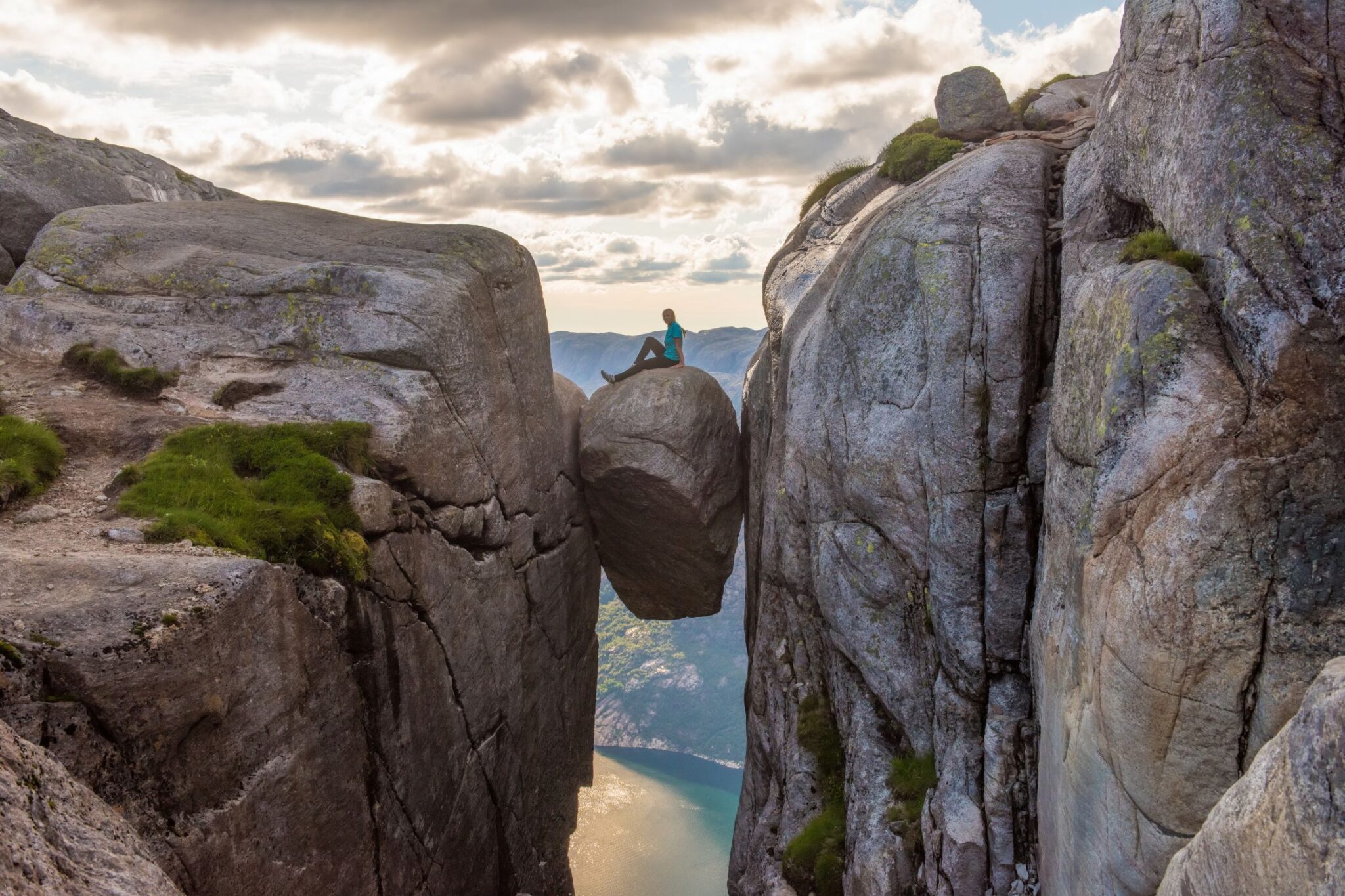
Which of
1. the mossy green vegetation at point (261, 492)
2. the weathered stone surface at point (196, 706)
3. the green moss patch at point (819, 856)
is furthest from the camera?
the green moss patch at point (819, 856)

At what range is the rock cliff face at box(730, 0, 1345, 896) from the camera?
9.18m

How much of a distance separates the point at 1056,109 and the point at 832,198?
20.8ft

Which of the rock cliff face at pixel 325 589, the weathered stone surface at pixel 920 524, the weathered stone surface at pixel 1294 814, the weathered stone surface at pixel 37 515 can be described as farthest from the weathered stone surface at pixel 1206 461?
the weathered stone surface at pixel 37 515

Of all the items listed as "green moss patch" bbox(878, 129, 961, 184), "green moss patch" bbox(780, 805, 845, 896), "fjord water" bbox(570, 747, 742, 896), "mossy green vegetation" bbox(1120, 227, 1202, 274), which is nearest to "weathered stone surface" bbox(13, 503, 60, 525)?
"green moss patch" bbox(780, 805, 845, 896)

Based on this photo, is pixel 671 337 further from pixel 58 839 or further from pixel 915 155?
pixel 58 839

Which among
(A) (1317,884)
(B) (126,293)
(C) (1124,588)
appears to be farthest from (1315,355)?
(B) (126,293)

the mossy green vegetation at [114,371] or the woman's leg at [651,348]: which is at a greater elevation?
the woman's leg at [651,348]

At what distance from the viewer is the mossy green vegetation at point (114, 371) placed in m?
16.8

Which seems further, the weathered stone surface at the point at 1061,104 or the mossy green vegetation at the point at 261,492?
the weathered stone surface at the point at 1061,104

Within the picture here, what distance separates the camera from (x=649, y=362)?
28.1 m

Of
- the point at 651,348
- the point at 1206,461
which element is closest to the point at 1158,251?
the point at 1206,461

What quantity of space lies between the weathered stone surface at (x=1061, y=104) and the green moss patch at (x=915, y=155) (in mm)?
1819

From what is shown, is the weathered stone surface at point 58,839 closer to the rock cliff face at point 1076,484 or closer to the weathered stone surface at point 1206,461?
the rock cliff face at point 1076,484

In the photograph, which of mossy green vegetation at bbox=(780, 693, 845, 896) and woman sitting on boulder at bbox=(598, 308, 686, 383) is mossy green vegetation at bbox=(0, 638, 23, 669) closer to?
mossy green vegetation at bbox=(780, 693, 845, 896)
